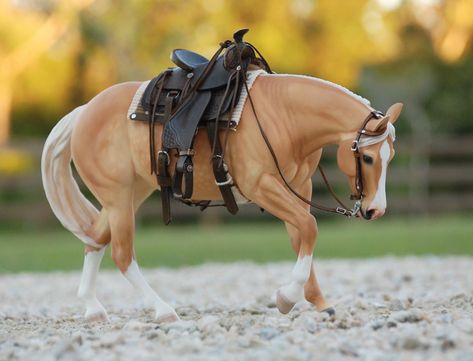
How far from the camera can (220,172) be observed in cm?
492

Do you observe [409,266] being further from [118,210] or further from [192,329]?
A: [192,329]

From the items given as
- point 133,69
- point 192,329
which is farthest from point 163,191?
point 133,69

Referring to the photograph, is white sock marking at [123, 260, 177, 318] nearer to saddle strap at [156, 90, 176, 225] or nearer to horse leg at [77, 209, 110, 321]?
horse leg at [77, 209, 110, 321]

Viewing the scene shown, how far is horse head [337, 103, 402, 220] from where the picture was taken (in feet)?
15.5

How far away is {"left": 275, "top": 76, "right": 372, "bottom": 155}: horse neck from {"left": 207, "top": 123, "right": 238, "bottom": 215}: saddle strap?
435 millimetres

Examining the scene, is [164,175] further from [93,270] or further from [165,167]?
[93,270]

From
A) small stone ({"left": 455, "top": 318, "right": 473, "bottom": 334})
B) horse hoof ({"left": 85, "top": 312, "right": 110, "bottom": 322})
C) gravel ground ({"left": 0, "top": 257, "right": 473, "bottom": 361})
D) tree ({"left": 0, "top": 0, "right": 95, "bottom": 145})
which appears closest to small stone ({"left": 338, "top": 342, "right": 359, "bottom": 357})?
gravel ground ({"left": 0, "top": 257, "right": 473, "bottom": 361})

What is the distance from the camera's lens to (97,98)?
5.54m

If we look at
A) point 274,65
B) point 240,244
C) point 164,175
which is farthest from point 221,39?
point 164,175

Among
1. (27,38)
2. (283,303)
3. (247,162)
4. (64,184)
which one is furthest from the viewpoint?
(27,38)

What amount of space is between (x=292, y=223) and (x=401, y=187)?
45.4 ft

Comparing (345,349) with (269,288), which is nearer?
(345,349)

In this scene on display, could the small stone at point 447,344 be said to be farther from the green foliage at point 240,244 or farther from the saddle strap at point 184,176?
the green foliage at point 240,244

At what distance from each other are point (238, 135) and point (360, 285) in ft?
9.64
